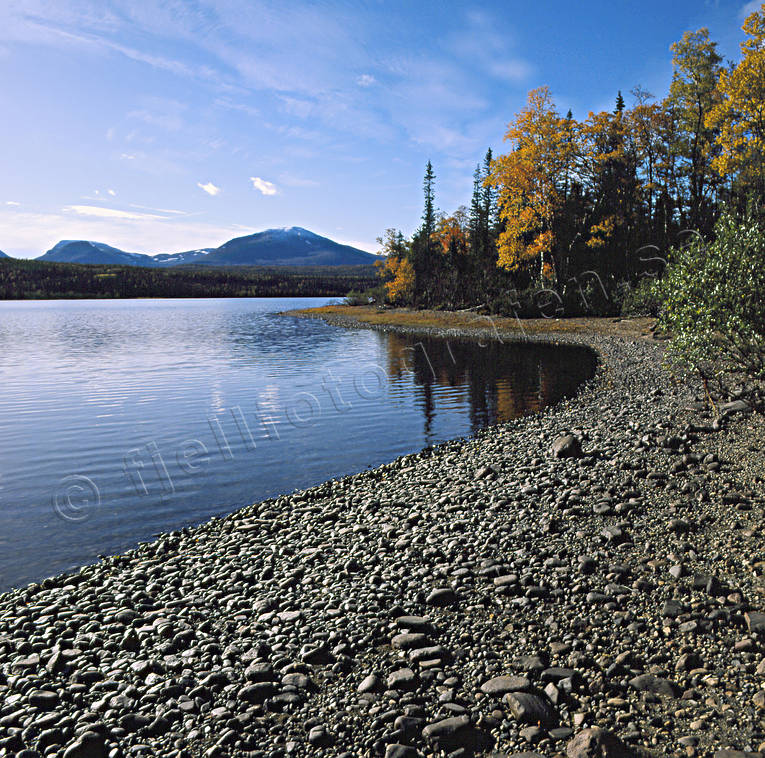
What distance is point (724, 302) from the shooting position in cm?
1255

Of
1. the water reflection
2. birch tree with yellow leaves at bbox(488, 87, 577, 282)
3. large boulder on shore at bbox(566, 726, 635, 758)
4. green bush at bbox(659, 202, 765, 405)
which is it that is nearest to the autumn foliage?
birch tree with yellow leaves at bbox(488, 87, 577, 282)

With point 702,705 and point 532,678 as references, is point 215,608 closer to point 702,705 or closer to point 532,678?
point 532,678

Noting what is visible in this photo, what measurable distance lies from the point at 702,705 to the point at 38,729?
6858mm

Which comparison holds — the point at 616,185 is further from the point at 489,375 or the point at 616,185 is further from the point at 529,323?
the point at 489,375

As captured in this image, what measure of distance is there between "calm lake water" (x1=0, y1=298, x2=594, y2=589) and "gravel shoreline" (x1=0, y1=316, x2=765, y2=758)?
234cm

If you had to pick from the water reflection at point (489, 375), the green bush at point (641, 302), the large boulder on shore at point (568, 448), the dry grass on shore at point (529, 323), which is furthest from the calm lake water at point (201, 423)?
the green bush at point (641, 302)

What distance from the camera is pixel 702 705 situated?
4867 millimetres

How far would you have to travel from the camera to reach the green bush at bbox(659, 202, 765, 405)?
1223 centimetres

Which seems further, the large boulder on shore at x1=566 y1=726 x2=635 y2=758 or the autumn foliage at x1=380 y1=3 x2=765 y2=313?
the autumn foliage at x1=380 y1=3 x2=765 y2=313

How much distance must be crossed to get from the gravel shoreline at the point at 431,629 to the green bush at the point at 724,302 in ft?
9.89

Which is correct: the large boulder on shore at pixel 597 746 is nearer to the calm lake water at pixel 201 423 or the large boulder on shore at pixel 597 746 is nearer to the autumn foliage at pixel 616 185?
the calm lake water at pixel 201 423

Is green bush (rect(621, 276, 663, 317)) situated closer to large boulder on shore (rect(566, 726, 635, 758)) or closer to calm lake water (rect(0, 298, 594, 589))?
calm lake water (rect(0, 298, 594, 589))

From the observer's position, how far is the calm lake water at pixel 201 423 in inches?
482

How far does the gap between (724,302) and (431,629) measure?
439 inches
